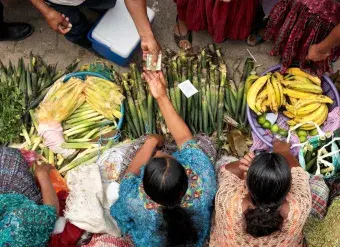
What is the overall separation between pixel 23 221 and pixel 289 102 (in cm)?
241

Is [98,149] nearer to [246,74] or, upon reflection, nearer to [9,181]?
[9,181]

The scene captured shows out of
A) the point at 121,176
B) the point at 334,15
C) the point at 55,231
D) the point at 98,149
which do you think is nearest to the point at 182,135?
the point at 121,176

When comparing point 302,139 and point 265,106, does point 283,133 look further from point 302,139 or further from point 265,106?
point 265,106

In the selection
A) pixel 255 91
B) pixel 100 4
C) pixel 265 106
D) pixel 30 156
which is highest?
pixel 100 4

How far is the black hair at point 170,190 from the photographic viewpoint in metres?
2.62

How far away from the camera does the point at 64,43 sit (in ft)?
15.8

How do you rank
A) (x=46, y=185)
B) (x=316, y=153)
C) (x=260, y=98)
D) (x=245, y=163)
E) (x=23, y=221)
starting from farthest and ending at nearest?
1. (x=260, y=98)
2. (x=316, y=153)
3. (x=46, y=185)
4. (x=245, y=163)
5. (x=23, y=221)

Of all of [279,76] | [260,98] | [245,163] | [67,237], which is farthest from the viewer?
[279,76]

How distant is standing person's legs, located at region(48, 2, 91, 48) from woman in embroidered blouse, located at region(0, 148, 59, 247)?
53.3 inches

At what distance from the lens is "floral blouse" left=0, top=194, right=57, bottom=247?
116 inches

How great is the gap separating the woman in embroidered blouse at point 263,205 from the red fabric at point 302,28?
47.5 inches

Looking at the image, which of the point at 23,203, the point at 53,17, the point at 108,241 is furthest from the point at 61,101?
the point at 108,241

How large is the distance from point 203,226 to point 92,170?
1058 mm

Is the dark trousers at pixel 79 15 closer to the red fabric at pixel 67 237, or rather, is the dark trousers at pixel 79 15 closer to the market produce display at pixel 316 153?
the red fabric at pixel 67 237
